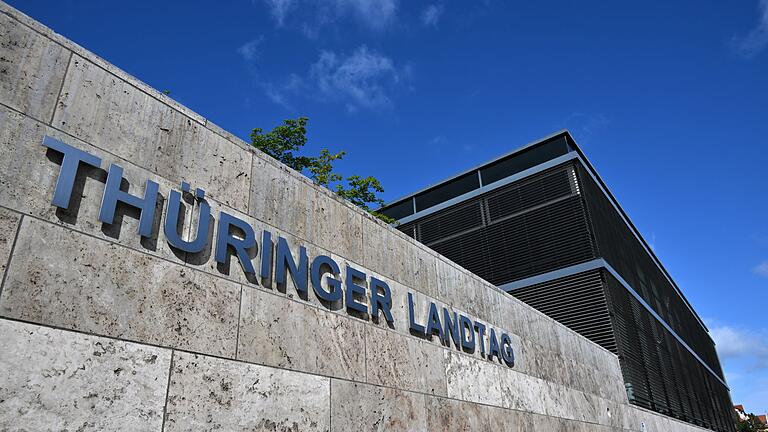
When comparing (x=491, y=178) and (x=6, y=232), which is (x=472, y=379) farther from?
(x=491, y=178)

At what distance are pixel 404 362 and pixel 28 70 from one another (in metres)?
5.07

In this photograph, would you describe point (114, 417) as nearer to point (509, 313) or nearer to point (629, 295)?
point (509, 313)

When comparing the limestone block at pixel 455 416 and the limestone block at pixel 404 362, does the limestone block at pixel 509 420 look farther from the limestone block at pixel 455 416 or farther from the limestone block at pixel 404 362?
the limestone block at pixel 404 362

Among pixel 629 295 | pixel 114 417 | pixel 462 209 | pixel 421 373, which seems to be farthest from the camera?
pixel 462 209

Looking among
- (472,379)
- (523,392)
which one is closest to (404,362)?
(472,379)

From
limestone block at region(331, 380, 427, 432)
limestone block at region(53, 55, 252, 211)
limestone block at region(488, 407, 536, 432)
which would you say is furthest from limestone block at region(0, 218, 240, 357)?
limestone block at region(488, 407, 536, 432)

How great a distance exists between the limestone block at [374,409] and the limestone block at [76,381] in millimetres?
2056

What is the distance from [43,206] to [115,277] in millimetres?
703

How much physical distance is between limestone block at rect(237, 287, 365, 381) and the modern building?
12756 millimetres

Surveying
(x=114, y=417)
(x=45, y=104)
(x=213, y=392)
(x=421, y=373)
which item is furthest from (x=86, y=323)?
(x=421, y=373)

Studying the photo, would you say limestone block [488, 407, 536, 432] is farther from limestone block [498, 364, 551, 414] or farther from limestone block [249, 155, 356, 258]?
limestone block [249, 155, 356, 258]

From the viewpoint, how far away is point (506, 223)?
20.5m

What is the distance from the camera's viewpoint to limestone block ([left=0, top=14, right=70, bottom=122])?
377cm

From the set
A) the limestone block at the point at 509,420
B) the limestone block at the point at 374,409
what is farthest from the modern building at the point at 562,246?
the limestone block at the point at 374,409
